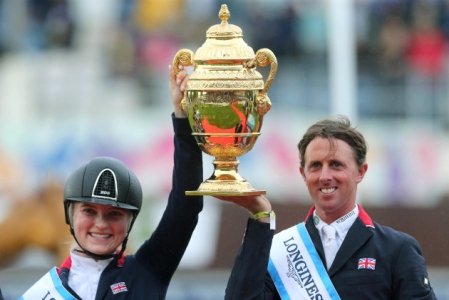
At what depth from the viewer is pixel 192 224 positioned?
172 inches

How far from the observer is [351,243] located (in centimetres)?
418

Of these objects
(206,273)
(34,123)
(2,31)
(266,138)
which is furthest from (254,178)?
(2,31)

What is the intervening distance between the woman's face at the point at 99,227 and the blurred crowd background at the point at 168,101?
583 centimetres

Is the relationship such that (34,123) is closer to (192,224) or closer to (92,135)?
(92,135)

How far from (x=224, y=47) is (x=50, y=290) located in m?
1.18

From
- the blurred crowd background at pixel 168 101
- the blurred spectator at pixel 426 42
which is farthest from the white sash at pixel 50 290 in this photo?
the blurred spectator at pixel 426 42

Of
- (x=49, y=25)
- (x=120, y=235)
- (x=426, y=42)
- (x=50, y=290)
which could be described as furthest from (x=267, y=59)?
(x=49, y=25)

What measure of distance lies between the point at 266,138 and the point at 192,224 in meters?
6.67

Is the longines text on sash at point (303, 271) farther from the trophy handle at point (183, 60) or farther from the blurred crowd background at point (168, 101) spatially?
the blurred crowd background at point (168, 101)

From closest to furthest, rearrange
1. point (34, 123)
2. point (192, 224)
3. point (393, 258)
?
point (393, 258) → point (192, 224) → point (34, 123)

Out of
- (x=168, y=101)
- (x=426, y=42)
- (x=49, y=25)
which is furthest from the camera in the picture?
(x=49, y=25)

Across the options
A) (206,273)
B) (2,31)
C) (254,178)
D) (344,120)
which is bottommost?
(206,273)

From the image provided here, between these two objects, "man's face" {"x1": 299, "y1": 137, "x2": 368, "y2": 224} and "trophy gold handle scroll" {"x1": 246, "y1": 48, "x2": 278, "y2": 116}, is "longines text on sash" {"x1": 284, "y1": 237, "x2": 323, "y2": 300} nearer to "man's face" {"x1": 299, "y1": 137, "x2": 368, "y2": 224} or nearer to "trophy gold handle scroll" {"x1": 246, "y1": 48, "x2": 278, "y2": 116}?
"man's face" {"x1": 299, "y1": 137, "x2": 368, "y2": 224}

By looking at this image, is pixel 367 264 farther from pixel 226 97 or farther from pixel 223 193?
pixel 226 97
